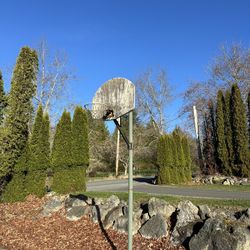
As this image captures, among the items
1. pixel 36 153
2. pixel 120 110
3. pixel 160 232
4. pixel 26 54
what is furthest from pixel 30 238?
pixel 26 54

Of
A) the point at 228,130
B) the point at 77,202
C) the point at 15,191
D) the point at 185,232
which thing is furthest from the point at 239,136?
the point at 185,232

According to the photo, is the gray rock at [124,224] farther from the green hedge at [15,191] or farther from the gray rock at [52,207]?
the green hedge at [15,191]

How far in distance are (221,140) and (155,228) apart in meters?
18.0

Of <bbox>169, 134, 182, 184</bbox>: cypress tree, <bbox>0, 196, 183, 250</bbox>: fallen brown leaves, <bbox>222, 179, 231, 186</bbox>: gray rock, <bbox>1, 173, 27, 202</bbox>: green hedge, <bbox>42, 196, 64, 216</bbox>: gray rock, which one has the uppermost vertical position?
<bbox>169, 134, 182, 184</bbox>: cypress tree

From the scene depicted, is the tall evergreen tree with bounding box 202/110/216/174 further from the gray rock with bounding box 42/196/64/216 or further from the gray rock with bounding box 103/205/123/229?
the gray rock with bounding box 103/205/123/229

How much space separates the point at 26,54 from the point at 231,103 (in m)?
15.1

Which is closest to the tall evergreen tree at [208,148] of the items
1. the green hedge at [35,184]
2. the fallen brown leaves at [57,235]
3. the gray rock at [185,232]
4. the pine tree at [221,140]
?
the pine tree at [221,140]

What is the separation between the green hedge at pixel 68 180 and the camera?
48.8 ft

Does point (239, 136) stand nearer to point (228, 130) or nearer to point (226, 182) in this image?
point (228, 130)

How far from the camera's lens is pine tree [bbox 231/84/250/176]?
22875 mm

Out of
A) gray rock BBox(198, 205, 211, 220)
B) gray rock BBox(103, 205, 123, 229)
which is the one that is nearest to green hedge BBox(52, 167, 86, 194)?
gray rock BBox(103, 205, 123, 229)

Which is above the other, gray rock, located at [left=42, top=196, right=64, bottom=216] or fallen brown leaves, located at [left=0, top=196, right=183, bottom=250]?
gray rock, located at [left=42, top=196, right=64, bottom=216]

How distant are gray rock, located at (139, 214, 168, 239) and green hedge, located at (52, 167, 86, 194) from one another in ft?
25.2

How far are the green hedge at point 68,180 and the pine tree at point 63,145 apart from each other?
0.28 metres
